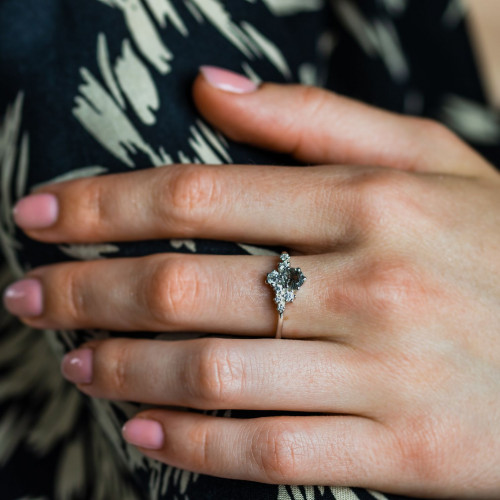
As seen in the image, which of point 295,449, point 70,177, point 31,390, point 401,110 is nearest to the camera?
point 295,449

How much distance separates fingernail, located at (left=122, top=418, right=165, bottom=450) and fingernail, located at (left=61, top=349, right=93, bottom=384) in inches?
3.0

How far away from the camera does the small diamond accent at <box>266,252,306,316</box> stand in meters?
0.55

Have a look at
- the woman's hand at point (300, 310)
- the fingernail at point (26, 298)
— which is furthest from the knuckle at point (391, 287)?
the fingernail at point (26, 298)

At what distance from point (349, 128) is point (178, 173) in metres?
0.20

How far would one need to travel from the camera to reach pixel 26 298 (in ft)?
2.13

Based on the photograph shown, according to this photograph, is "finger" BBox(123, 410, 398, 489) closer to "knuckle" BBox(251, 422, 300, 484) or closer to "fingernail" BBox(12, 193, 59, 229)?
"knuckle" BBox(251, 422, 300, 484)

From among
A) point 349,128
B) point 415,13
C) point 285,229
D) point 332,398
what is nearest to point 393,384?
point 332,398

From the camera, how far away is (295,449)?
530mm

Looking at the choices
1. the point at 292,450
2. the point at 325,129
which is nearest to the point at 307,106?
the point at 325,129

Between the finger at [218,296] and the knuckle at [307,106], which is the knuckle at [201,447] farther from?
the knuckle at [307,106]

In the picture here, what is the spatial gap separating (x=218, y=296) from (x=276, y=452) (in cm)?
15

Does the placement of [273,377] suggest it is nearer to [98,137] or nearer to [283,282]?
[283,282]

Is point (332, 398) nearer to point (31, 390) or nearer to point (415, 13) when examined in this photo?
point (31, 390)

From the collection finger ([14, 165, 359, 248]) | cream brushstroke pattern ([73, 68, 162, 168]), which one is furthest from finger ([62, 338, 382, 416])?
cream brushstroke pattern ([73, 68, 162, 168])
